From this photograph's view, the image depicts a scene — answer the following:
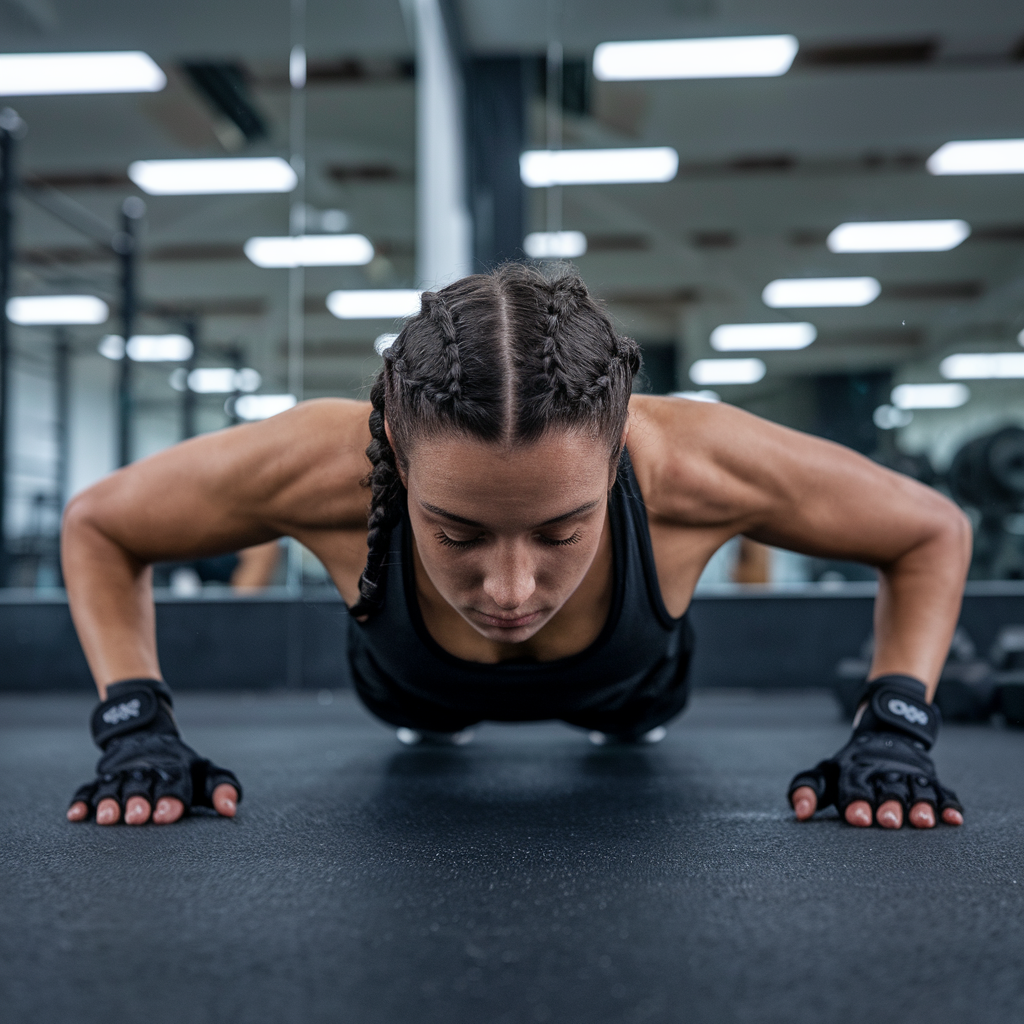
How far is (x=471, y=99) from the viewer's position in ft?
11.1

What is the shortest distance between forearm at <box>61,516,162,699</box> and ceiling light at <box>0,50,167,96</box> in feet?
10.2

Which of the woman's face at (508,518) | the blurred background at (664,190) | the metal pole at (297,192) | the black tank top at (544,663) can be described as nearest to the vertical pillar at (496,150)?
the blurred background at (664,190)

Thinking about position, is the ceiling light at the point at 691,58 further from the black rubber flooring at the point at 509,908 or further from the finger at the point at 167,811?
the finger at the point at 167,811

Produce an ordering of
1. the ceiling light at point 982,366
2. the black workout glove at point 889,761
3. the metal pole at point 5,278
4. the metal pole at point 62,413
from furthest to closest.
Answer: the metal pole at point 62,413 < the ceiling light at point 982,366 < the metal pole at point 5,278 < the black workout glove at point 889,761

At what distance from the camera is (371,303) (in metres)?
3.28

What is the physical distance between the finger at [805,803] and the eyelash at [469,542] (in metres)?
0.44

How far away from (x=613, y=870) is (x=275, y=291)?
3.03 metres

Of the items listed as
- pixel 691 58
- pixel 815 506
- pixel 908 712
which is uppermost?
pixel 691 58

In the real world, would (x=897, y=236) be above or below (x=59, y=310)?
below

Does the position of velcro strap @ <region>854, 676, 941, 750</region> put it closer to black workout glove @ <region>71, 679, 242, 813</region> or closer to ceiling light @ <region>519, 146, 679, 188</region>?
black workout glove @ <region>71, 679, 242, 813</region>

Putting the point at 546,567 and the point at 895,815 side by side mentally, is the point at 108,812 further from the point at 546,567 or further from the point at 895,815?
the point at 895,815

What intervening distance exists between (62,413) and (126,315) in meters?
0.71

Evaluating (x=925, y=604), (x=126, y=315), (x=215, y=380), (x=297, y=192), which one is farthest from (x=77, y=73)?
(x=925, y=604)

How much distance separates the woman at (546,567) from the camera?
2.91 feet
